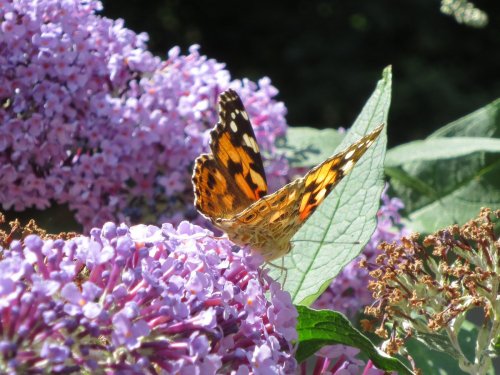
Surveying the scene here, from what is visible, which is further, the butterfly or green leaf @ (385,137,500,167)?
green leaf @ (385,137,500,167)

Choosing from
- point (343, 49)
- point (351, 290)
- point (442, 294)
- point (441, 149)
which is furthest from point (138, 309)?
point (343, 49)

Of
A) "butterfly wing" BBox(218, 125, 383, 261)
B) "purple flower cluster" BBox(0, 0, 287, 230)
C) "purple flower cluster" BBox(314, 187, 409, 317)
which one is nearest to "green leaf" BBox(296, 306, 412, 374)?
"butterfly wing" BBox(218, 125, 383, 261)

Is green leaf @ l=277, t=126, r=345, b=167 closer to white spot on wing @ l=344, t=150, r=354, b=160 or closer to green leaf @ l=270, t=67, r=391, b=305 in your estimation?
green leaf @ l=270, t=67, r=391, b=305

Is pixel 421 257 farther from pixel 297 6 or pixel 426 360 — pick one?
pixel 297 6

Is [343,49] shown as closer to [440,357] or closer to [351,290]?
[351,290]

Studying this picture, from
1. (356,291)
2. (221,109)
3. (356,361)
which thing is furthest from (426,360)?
(221,109)
